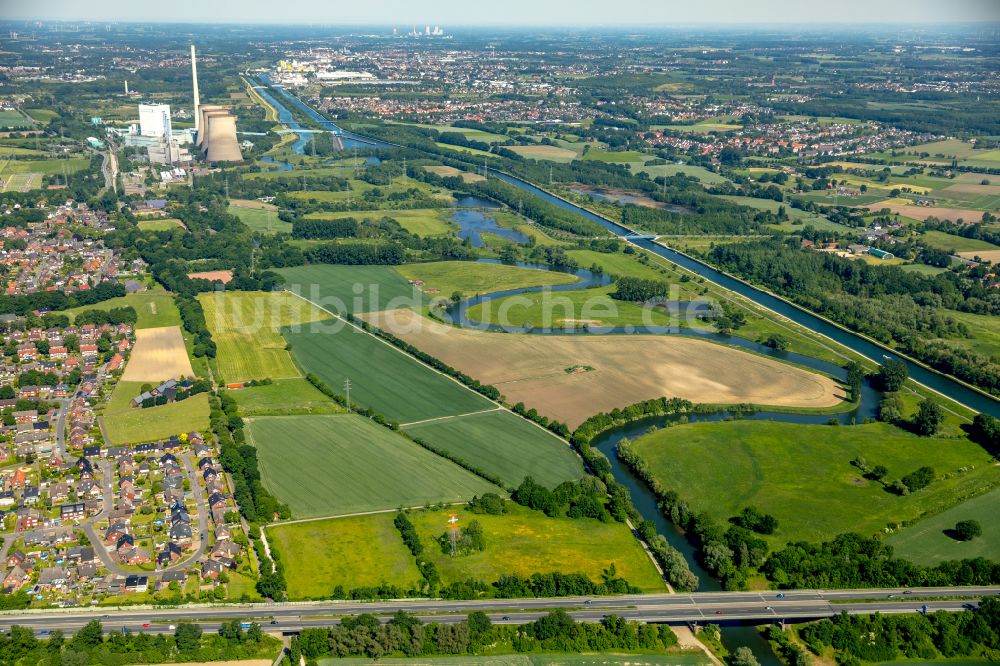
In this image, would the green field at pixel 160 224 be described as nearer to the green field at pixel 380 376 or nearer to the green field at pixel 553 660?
the green field at pixel 380 376

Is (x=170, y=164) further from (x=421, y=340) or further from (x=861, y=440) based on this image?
(x=861, y=440)

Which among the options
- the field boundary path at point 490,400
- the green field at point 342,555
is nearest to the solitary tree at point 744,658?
the field boundary path at point 490,400

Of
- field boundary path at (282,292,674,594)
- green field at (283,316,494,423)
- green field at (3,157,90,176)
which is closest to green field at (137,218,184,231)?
green field at (3,157,90,176)

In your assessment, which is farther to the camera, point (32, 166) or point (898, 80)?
point (898, 80)

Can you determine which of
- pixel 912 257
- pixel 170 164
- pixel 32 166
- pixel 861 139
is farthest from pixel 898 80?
pixel 32 166

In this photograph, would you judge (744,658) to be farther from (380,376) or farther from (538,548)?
(380,376)

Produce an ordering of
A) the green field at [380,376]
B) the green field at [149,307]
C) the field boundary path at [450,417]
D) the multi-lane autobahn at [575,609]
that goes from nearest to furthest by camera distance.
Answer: the multi-lane autobahn at [575,609]
the field boundary path at [450,417]
the green field at [380,376]
the green field at [149,307]
